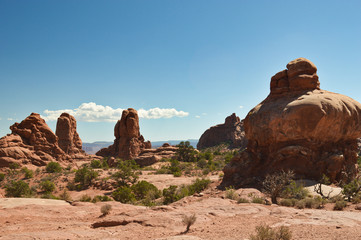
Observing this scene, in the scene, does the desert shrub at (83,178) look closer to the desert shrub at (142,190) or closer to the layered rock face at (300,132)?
the desert shrub at (142,190)

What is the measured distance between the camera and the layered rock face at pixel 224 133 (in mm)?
76875

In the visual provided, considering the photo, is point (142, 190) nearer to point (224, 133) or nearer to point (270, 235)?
point (270, 235)

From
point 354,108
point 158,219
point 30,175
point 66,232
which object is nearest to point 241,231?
point 158,219

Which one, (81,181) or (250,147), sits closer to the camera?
(250,147)

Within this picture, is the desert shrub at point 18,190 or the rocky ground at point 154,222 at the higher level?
the rocky ground at point 154,222

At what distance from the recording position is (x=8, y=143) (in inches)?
1064

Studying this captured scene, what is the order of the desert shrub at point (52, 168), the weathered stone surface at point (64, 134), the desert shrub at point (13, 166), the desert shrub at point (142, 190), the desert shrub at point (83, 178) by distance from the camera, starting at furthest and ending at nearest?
1. the weathered stone surface at point (64, 134)
2. the desert shrub at point (52, 168)
3. the desert shrub at point (13, 166)
4. the desert shrub at point (83, 178)
5. the desert shrub at point (142, 190)

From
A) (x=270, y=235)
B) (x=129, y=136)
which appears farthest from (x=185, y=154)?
(x=270, y=235)

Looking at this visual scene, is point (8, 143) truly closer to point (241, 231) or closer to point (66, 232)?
point (66, 232)

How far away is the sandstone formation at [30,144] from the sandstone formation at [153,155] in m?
11.8

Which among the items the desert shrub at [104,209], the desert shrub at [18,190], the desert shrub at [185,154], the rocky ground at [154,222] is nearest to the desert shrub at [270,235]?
the rocky ground at [154,222]

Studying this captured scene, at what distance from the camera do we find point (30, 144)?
96.9 ft

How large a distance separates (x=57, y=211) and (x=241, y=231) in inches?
258

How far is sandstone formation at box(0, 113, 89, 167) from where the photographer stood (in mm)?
26266
